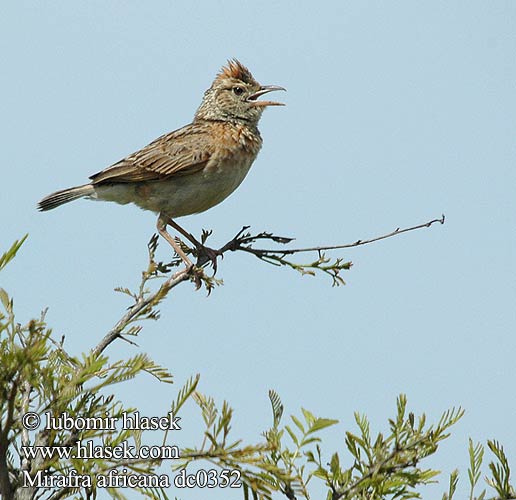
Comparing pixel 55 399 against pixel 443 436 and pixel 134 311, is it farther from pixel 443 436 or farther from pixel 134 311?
pixel 443 436

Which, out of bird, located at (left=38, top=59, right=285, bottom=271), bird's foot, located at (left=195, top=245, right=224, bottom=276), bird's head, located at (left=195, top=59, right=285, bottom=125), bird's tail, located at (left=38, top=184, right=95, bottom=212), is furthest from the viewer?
bird's head, located at (left=195, top=59, right=285, bottom=125)

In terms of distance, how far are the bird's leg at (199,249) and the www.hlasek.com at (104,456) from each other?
2.93 m

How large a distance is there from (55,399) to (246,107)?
594 cm

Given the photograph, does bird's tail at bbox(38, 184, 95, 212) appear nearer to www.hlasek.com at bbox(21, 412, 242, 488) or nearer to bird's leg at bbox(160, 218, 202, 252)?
bird's leg at bbox(160, 218, 202, 252)

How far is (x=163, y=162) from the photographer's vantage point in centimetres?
805

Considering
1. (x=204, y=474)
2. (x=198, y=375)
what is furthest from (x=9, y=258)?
(x=204, y=474)

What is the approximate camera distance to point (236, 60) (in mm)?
8992

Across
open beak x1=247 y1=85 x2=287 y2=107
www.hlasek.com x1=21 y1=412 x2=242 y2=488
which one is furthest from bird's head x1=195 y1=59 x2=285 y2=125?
www.hlasek.com x1=21 y1=412 x2=242 y2=488

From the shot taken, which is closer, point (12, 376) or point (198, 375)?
point (12, 376)

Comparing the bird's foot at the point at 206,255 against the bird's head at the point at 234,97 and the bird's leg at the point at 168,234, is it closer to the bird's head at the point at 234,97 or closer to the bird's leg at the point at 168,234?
the bird's leg at the point at 168,234

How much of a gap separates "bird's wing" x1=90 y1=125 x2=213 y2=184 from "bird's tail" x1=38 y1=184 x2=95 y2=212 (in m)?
0.12

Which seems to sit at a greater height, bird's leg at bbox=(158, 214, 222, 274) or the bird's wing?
Result: the bird's wing

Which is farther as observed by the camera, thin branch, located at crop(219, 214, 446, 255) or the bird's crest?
the bird's crest

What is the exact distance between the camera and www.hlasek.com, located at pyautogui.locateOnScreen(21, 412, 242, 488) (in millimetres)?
3145
